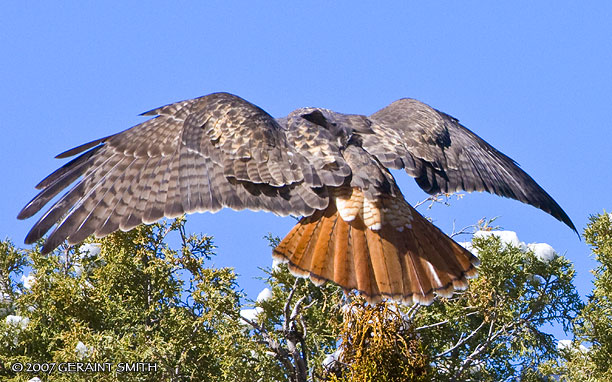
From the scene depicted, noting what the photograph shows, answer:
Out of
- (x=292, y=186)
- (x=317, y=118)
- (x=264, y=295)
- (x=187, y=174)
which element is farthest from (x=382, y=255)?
(x=264, y=295)

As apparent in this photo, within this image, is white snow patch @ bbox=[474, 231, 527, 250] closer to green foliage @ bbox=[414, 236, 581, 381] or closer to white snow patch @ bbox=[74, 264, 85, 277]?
green foliage @ bbox=[414, 236, 581, 381]

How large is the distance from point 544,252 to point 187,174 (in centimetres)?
369

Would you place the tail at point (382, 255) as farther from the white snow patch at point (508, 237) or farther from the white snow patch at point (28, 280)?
the white snow patch at point (28, 280)

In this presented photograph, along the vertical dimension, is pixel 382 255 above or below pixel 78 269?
below

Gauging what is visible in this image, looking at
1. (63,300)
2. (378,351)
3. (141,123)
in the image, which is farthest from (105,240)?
(378,351)

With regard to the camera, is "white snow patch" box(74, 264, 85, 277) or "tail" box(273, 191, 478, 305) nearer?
"tail" box(273, 191, 478, 305)

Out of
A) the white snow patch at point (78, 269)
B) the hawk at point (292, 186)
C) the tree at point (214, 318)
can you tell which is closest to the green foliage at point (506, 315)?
the tree at point (214, 318)

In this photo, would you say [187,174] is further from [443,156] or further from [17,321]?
[17,321]

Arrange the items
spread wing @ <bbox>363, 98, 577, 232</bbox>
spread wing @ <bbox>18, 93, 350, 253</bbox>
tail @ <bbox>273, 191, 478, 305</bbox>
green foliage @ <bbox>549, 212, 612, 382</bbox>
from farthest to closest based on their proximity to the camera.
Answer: green foliage @ <bbox>549, 212, 612, 382</bbox>, spread wing @ <bbox>363, 98, 577, 232</bbox>, spread wing @ <bbox>18, 93, 350, 253</bbox>, tail @ <bbox>273, 191, 478, 305</bbox>

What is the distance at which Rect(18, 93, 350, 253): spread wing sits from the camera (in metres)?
6.39

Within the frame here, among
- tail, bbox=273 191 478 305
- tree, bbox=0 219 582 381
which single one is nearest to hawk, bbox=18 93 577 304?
tail, bbox=273 191 478 305

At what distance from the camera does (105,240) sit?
29.2 feet

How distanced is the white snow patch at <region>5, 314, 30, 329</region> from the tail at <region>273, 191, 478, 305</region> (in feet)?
11.4

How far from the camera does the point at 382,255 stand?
248 inches
